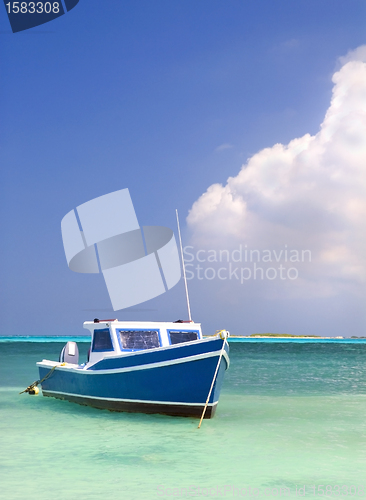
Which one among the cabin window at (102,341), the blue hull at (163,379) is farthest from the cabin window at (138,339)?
the blue hull at (163,379)

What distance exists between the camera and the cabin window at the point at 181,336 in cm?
1705

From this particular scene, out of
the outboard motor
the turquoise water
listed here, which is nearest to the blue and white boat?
the turquoise water

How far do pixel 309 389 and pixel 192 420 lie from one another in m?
12.9

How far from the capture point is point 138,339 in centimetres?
1694

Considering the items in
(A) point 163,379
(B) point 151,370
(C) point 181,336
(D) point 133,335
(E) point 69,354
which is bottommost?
(A) point 163,379

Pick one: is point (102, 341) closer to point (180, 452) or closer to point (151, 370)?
point (151, 370)

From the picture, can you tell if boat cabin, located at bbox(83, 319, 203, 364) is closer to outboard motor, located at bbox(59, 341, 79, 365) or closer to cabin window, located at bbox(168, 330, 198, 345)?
cabin window, located at bbox(168, 330, 198, 345)

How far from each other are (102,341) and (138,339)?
1164 mm

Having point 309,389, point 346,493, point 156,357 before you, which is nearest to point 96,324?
point 156,357

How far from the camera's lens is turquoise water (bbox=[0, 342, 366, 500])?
30.0ft

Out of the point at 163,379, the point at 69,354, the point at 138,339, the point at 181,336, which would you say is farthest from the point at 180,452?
the point at 69,354

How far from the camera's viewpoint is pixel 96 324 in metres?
17.2

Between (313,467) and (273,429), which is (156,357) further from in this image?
(313,467)

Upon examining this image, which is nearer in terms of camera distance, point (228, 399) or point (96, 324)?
point (96, 324)
